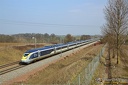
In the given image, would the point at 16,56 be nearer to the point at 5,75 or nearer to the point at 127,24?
the point at 5,75

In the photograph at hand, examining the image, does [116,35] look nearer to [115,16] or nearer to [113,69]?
[115,16]

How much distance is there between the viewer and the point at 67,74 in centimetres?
1953

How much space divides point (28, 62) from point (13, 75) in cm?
825

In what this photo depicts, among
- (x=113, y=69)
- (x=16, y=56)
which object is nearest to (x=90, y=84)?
(x=113, y=69)

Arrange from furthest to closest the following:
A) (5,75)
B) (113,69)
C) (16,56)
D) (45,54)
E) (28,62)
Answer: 1. (16,56)
2. (45,54)
3. (28,62)
4. (113,69)
5. (5,75)

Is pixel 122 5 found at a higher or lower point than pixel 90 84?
higher

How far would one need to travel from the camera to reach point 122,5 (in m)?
29.8

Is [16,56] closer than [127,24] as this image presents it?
No

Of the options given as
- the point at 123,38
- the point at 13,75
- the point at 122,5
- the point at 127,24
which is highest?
the point at 122,5

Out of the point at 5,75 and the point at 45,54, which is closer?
the point at 5,75

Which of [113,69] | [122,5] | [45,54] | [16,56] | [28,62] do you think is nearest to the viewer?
[113,69]

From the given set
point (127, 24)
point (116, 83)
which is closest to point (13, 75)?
point (116, 83)

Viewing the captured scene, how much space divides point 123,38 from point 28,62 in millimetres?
16023

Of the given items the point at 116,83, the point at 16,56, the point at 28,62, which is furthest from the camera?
the point at 16,56
